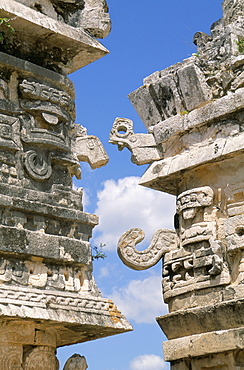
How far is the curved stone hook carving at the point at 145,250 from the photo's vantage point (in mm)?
9453

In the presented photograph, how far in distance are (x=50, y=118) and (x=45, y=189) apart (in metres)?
0.84

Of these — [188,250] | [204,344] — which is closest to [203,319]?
[204,344]

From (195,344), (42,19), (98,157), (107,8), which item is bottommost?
(195,344)

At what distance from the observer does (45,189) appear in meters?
7.53

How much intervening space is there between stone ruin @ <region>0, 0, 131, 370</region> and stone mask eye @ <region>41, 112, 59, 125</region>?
1 centimetres

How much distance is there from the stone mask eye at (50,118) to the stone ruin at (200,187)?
7.17 ft

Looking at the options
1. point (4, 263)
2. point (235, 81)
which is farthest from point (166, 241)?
point (4, 263)

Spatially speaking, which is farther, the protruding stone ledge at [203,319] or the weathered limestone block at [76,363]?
the protruding stone ledge at [203,319]

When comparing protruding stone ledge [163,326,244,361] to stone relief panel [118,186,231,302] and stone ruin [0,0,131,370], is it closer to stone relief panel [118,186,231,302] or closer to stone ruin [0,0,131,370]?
stone relief panel [118,186,231,302]

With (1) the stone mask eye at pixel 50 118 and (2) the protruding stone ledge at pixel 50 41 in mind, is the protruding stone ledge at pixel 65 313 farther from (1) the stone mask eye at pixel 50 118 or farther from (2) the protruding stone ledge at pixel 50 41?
(2) the protruding stone ledge at pixel 50 41

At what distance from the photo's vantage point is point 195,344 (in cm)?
864

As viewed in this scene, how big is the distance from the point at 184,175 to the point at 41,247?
3033 millimetres

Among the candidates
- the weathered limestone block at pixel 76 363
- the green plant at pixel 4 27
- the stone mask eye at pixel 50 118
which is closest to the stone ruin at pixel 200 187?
the weathered limestone block at pixel 76 363

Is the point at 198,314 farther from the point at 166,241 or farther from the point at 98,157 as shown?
the point at 98,157
